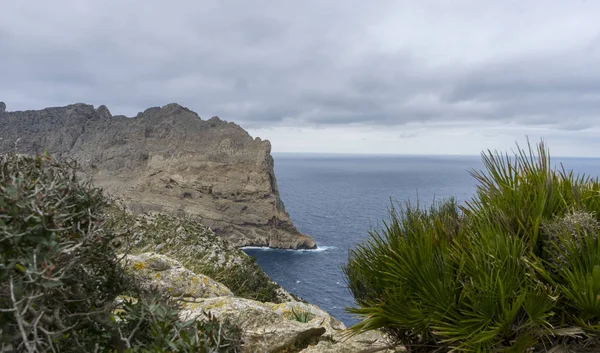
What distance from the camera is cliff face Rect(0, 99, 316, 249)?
78.6 metres

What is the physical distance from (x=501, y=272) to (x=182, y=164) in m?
94.8

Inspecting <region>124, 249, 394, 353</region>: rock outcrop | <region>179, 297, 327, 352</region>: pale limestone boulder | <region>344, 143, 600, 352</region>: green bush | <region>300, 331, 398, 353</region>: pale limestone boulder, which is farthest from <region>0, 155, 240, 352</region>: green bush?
<region>300, 331, 398, 353</region>: pale limestone boulder

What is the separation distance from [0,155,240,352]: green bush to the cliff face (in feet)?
211

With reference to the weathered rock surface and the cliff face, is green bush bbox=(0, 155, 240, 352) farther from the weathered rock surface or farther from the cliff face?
the cliff face

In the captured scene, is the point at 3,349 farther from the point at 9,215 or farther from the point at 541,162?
the point at 541,162

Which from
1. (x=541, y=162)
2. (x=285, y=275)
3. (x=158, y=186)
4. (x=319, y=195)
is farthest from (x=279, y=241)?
(x=541, y=162)

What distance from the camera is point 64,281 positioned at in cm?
197

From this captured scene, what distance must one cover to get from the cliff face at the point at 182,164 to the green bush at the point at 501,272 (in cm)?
6237

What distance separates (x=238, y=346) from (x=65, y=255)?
996 millimetres

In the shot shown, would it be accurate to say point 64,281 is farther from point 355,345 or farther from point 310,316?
point 310,316

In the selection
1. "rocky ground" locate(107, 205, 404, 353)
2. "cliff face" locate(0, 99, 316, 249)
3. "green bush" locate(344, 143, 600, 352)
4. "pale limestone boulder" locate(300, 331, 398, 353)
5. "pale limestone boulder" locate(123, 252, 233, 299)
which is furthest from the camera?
"cliff face" locate(0, 99, 316, 249)

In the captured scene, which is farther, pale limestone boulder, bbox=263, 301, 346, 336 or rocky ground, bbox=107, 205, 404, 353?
pale limestone boulder, bbox=263, 301, 346, 336

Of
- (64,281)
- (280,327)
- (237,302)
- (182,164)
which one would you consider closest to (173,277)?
(237,302)

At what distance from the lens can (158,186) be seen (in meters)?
88.1
